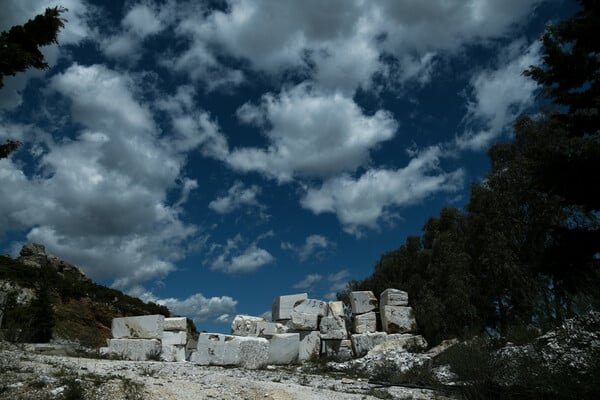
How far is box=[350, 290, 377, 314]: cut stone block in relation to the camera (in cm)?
1967

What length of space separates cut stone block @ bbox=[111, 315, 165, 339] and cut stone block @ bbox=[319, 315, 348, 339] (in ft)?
21.4

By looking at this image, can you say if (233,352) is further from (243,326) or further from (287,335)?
(243,326)

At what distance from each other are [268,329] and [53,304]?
10.8m

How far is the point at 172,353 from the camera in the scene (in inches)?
627

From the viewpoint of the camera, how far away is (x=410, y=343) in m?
18.0

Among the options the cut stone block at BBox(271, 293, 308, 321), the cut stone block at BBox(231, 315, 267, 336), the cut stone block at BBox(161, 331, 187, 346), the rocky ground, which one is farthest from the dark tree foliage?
the cut stone block at BBox(271, 293, 308, 321)

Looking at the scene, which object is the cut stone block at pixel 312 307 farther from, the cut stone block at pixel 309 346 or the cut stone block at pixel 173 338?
the cut stone block at pixel 173 338

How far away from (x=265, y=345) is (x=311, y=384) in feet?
12.6

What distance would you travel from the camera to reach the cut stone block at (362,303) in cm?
1967

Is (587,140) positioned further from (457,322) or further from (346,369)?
(457,322)

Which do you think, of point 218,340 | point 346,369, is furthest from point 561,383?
point 218,340

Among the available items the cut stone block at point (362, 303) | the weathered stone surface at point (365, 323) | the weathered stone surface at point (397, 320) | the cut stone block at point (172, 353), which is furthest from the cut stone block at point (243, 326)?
the weathered stone surface at point (397, 320)

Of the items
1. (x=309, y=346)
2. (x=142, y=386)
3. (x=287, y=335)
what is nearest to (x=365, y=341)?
(x=309, y=346)

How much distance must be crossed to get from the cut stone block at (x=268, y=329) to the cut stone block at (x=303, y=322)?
1.59ft
